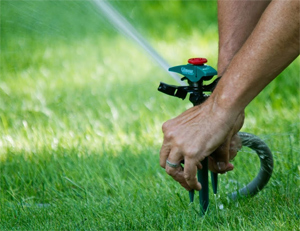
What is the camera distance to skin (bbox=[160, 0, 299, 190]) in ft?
5.25

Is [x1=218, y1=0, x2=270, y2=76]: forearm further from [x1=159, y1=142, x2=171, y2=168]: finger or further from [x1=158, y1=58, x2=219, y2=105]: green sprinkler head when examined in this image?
[x1=159, y1=142, x2=171, y2=168]: finger

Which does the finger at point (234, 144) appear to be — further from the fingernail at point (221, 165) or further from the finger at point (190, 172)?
the finger at point (190, 172)

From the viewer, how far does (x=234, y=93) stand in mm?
1675

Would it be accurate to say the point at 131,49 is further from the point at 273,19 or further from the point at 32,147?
the point at 273,19

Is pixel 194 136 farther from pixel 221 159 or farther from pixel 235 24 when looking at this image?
pixel 235 24

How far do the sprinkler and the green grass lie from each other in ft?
0.17

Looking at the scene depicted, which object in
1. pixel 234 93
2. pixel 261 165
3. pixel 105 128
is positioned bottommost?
pixel 105 128

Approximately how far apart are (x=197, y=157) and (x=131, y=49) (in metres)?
2.78

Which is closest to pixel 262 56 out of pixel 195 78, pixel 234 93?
pixel 234 93

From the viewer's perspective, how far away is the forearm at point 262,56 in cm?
159

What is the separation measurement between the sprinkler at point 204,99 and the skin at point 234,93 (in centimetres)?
8

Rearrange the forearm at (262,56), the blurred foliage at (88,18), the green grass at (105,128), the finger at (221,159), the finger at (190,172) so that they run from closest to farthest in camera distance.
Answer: the forearm at (262,56)
the finger at (190,172)
the finger at (221,159)
the green grass at (105,128)
the blurred foliage at (88,18)

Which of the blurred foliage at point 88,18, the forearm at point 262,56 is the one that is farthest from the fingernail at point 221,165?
the blurred foliage at point 88,18

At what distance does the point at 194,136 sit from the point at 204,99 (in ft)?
0.62
